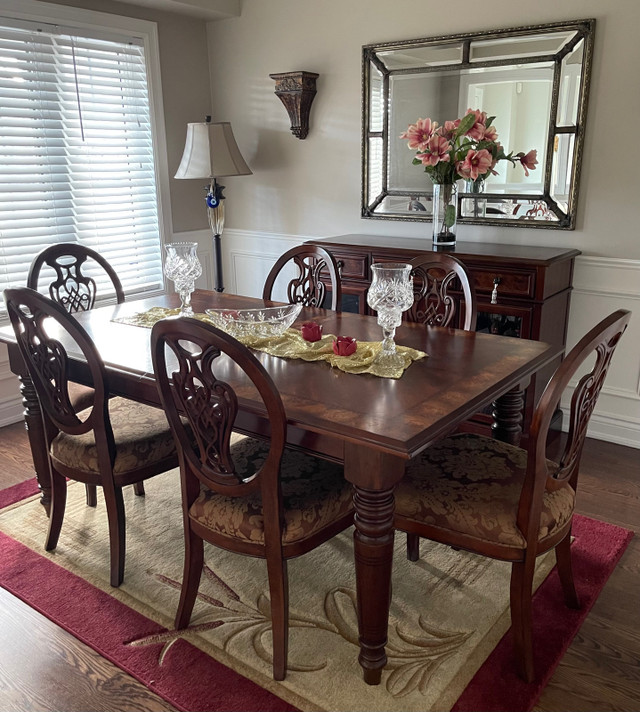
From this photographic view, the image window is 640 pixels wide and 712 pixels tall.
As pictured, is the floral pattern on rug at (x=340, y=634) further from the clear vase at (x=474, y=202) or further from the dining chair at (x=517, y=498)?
the clear vase at (x=474, y=202)

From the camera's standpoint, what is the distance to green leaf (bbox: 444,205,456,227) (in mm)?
3115

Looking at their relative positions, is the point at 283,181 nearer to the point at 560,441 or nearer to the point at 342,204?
the point at 342,204

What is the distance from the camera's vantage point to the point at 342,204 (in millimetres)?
3918

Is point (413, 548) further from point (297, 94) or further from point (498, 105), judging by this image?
point (297, 94)

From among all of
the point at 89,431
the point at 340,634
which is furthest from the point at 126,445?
the point at 340,634

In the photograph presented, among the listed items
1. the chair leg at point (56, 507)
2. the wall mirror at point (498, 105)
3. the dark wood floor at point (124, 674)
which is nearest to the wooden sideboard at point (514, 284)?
the wall mirror at point (498, 105)

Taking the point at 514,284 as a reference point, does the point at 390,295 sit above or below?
above

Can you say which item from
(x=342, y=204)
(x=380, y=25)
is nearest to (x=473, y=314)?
(x=342, y=204)

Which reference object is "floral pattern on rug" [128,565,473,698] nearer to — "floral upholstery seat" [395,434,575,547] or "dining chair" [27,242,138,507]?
"floral upholstery seat" [395,434,575,547]

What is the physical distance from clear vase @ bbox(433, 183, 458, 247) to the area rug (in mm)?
1434

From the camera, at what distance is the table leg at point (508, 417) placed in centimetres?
213

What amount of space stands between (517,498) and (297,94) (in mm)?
2899

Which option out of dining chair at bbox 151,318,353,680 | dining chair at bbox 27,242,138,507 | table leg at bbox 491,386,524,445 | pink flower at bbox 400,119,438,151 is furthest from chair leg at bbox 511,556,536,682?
pink flower at bbox 400,119,438,151

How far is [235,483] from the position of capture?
1.68 m
